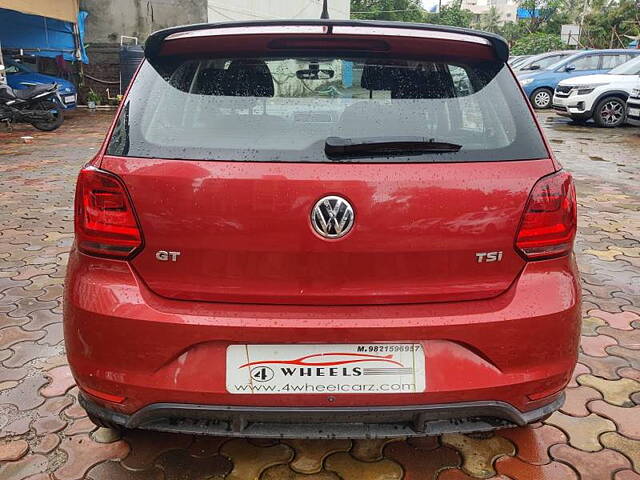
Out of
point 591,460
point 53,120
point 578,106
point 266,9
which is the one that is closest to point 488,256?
point 591,460

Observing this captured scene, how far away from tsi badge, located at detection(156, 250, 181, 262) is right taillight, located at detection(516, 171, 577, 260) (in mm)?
981

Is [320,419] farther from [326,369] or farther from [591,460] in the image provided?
→ [591,460]

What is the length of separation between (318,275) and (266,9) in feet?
75.4

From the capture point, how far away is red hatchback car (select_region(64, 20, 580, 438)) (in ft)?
5.26

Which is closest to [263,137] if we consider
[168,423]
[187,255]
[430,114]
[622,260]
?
[187,255]

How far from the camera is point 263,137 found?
169 cm

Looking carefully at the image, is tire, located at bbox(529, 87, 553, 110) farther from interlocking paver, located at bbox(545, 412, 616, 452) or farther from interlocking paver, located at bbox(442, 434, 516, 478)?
interlocking paver, located at bbox(442, 434, 516, 478)

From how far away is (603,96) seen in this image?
12562 millimetres

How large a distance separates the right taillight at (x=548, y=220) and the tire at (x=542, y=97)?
51.7 feet

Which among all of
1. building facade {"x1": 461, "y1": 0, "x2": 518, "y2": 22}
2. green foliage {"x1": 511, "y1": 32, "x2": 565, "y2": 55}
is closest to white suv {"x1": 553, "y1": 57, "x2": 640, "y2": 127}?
green foliage {"x1": 511, "y1": 32, "x2": 565, "y2": 55}

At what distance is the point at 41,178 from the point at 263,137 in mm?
6619

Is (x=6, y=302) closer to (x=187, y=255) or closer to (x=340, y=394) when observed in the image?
(x=187, y=255)

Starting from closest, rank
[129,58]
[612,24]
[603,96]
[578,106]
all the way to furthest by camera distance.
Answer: [603,96], [578,106], [129,58], [612,24]

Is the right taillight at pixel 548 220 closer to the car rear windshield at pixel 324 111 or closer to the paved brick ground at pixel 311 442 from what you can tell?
the car rear windshield at pixel 324 111
